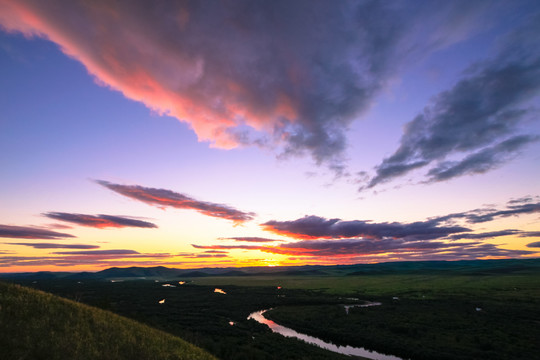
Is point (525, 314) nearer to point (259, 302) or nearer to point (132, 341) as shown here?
point (259, 302)

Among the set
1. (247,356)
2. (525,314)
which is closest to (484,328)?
(525,314)

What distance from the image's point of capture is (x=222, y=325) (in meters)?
50.6

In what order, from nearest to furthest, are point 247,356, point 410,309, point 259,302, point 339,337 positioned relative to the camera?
point 247,356
point 339,337
point 410,309
point 259,302

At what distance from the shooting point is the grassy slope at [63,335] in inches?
Answer: 518

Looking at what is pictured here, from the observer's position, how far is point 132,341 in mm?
18328

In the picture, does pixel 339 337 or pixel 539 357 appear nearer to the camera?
pixel 539 357

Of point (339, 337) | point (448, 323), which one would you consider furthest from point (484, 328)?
point (339, 337)

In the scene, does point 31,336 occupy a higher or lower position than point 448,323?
higher

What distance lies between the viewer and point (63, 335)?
603 inches

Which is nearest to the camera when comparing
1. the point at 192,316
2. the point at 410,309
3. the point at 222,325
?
the point at 222,325

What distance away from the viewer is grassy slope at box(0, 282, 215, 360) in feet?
43.1

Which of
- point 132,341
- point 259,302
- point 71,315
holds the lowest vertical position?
point 259,302

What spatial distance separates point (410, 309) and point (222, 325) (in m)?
46.3

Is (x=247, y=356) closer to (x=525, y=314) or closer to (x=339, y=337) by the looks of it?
(x=339, y=337)
